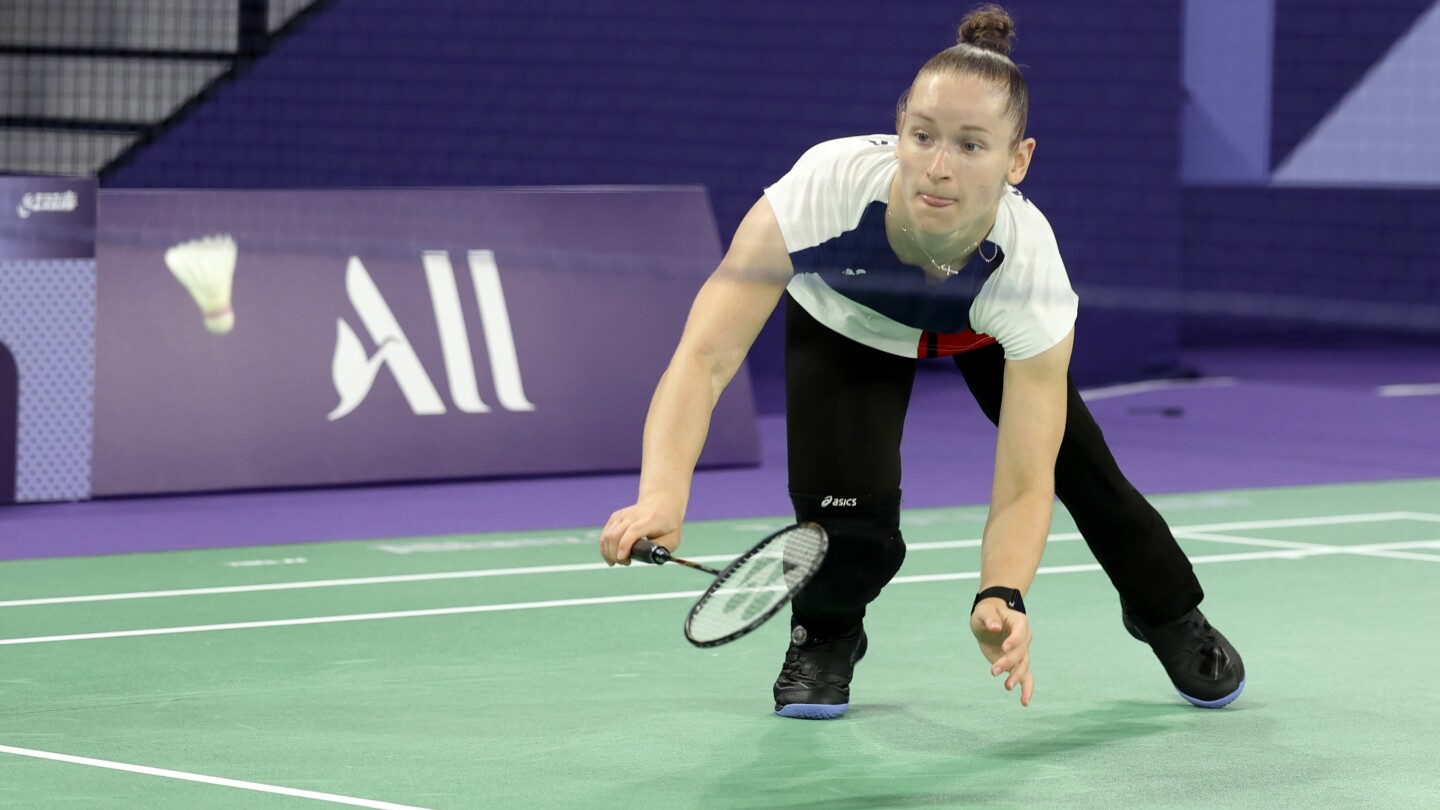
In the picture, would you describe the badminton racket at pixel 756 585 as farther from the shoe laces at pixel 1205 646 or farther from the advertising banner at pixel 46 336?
the advertising banner at pixel 46 336

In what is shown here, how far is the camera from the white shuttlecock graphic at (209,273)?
8750mm

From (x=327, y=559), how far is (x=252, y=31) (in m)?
7.13

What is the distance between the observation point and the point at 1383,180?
53.6 ft

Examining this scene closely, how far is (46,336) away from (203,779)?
4.45m

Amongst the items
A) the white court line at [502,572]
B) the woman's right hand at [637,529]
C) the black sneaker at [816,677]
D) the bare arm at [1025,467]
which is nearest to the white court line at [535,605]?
the white court line at [502,572]

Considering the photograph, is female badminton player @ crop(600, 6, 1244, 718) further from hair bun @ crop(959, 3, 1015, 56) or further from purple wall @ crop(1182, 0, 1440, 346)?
purple wall @ crop(1182, 0, 1440, 346)

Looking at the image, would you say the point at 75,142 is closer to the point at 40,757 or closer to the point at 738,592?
the point at 40,757

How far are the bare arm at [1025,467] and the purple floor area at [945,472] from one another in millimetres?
4132

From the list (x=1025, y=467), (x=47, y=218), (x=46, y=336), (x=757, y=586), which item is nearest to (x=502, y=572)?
(x=46, y=336)

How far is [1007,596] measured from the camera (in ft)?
13.3

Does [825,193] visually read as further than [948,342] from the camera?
No

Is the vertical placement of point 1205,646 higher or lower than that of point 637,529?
lower

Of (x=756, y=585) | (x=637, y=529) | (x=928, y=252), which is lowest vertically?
(x=756, y=585)

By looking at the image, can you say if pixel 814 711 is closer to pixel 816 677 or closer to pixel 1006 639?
pixel 816 677
